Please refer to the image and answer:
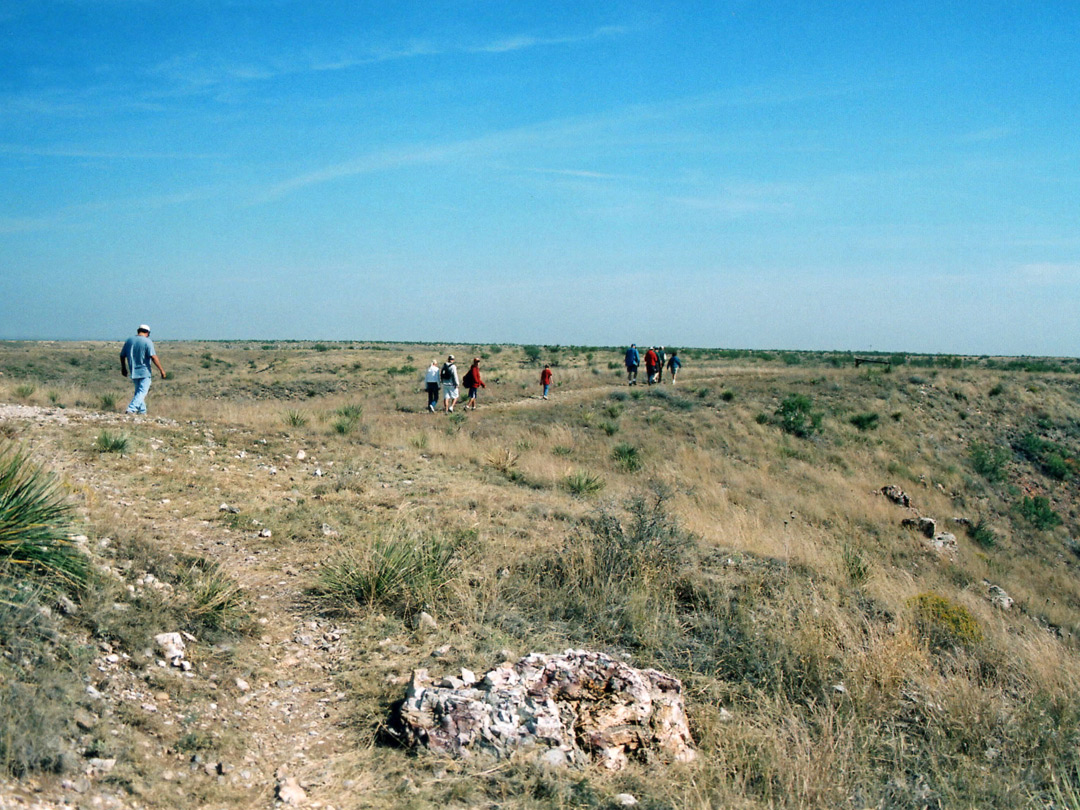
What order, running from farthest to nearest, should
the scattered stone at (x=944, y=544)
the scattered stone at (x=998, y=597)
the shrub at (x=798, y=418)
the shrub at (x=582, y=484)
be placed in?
the shrub at (x=798, y=418) < the scattered stone at (x=944, y=544) < the shrub at (x=582, y=484) < the scattered stone at (x=998, y=597)

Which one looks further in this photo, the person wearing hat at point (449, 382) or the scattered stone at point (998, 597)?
the person wearing hat at point (449, 382)

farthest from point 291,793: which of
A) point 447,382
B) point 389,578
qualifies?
point 447,382

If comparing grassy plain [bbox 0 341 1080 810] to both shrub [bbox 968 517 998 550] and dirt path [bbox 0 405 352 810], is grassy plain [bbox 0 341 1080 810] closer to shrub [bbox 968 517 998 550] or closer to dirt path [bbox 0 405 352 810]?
dirt path [bbox 0 405 352 810]

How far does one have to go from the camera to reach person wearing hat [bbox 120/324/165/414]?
40.5ft

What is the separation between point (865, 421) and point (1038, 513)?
22.7 feet

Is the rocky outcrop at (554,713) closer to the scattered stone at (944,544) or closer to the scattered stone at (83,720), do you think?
the scattered stone at (83,720)

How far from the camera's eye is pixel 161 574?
16.8ft

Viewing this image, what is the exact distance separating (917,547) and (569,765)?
46.6 ft

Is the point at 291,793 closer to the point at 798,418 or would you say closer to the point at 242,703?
the point at 242,703

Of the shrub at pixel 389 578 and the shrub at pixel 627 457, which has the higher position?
the shrub at pixel 389 578

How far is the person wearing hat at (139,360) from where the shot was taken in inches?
486

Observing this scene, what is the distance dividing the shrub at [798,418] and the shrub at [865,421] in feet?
5.39

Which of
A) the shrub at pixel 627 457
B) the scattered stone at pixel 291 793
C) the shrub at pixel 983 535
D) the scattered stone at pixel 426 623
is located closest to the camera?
the scattered stone at pixel 291 793

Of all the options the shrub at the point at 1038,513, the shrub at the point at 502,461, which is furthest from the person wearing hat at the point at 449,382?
the shrub at the point at 1038,513
